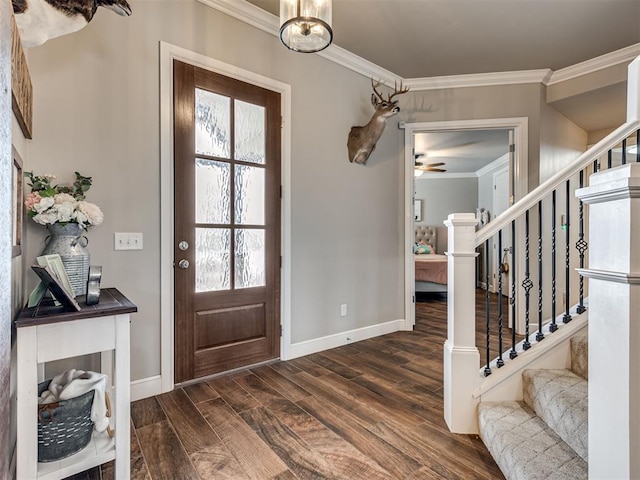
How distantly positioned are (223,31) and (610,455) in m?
2.94

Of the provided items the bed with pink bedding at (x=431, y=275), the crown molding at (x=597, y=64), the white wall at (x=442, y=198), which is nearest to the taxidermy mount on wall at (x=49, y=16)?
the crown molding at (x=597, y=64)

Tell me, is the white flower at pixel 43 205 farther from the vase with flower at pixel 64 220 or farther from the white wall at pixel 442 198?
the white wall at pixel 442 198

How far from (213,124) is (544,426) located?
8.60 feet

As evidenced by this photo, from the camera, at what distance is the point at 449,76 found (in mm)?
3586

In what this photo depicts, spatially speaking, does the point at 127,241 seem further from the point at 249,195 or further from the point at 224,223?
the point at 249,195

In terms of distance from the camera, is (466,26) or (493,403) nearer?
(493,403)

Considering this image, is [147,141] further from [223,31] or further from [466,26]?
[466,26]

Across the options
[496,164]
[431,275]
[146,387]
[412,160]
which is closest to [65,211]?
[146,387]

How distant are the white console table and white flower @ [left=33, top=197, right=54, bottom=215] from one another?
481mm

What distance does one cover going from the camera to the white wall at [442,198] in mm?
7684

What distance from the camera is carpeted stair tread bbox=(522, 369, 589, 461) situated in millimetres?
1345

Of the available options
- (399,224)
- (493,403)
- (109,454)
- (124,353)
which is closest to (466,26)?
(399,224)

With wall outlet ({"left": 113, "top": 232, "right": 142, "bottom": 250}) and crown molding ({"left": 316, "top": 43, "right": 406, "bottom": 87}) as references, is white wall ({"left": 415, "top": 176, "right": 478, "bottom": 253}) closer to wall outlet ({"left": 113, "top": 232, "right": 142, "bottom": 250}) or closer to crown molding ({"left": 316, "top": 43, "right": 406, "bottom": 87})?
crown molding ({"left": 316, "top": 43, "right": 406, "bottom": 87})

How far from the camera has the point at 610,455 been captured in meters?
0.70
